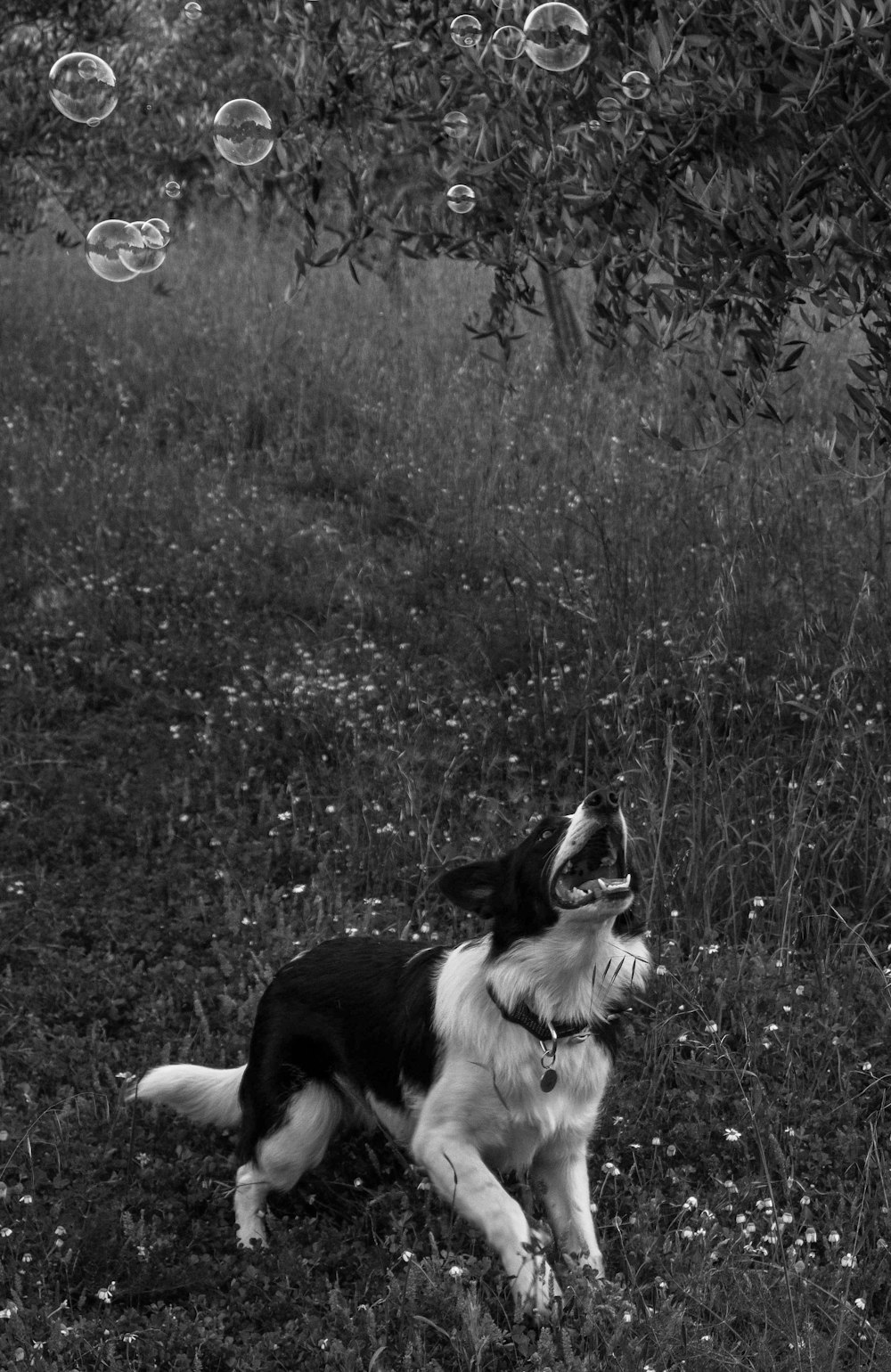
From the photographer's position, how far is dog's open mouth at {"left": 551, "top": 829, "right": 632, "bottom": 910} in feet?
12.8

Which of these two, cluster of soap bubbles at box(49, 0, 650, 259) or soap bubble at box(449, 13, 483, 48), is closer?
cluster of soap bubbles at box(49, 0, 650, 259)

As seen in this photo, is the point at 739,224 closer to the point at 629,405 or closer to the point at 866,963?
the point at 866,963

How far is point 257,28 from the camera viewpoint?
10188mm

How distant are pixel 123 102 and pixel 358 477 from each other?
414 centimetres

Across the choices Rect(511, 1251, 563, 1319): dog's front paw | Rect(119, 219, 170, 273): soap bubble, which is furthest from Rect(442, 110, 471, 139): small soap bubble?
Rect(511, 1251, 563, 1319): dog's front paw

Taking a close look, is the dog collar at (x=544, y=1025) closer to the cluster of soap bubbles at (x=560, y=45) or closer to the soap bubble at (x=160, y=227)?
the cluster of soap bubbles at (x=560, y=45)

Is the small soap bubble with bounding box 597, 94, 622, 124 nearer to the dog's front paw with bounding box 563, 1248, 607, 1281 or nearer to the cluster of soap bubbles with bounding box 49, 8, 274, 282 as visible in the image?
the cluster of soap bubbles with bounding box 49, 8, 274, 282

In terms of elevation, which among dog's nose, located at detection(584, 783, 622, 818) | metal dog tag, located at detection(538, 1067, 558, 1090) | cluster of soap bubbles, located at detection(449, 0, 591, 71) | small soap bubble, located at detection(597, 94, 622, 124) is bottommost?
metal dog tag, located at detection(538, 1067, 558, 1090)

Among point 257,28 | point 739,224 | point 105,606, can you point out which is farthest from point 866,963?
point 257,28

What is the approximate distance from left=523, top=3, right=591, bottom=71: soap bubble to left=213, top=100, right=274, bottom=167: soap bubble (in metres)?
0.97

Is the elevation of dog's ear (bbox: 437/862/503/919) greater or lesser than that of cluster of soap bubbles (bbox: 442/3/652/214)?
lesser

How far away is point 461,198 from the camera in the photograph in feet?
15.7

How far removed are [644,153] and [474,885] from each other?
2.42m

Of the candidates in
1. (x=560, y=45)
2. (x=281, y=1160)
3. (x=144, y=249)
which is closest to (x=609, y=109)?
(x=560, y=45)
